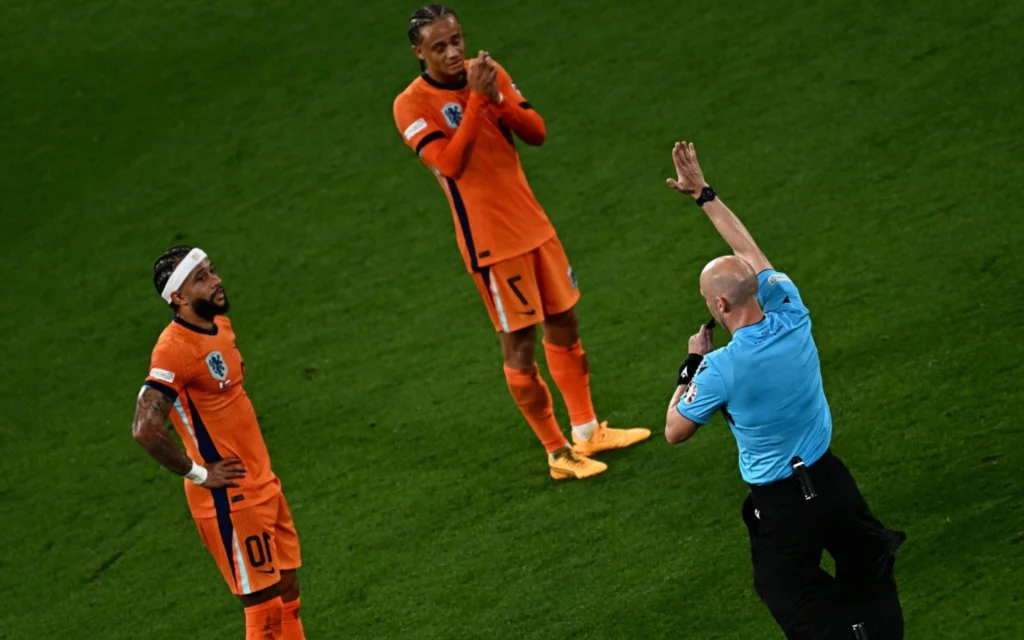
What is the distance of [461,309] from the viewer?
6.91 m

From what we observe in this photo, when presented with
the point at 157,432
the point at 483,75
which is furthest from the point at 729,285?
the point at 157,432

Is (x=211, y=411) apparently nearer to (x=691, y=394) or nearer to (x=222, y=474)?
(x=222, y=474)

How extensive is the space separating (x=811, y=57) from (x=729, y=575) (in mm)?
4353

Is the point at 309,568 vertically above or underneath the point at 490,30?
underneath

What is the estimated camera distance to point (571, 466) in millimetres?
5410

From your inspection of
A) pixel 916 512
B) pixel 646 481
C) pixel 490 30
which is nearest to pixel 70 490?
pixel 646 481

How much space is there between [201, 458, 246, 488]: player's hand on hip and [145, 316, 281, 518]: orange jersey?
0.06 meters

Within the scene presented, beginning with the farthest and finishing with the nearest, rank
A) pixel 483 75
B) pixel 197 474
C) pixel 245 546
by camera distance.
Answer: pixel 483 75
pixel 245 546
pixel 197 474

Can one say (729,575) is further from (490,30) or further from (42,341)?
(490,30)

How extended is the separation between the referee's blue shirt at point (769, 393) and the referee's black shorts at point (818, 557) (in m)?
0.07

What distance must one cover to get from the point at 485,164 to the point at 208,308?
54.3 inches

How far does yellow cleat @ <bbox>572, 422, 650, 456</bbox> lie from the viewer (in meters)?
5.53

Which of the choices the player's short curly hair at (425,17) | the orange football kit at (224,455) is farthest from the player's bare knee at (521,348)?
the orange football kit at (224,455)

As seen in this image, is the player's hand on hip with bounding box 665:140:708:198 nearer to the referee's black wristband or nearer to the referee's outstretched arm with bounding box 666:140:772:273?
the referee's outstretched arm with bounding box 666:140:772:273
